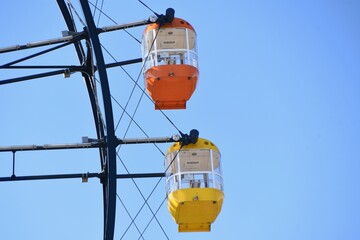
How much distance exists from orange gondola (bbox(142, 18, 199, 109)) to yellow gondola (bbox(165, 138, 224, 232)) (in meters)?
1.20

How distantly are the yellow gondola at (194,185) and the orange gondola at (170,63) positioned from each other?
47.1 inches

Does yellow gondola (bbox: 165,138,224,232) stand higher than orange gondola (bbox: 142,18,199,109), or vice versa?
orange gondola (bbox: 142,18,199,109)

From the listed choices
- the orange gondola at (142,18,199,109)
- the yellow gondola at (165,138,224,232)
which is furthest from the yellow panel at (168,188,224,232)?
the orange gondola at (142,18,199,109)

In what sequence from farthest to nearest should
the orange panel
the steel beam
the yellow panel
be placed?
the orange panel
the yellow panel
the steel beam

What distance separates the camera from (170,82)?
37531mm

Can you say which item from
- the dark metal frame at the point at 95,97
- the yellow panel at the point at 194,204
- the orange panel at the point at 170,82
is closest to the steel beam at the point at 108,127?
the dark metal frame at the point at 95,97

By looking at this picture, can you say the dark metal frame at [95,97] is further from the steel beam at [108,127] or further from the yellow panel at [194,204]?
the yellow panel at [194,204]

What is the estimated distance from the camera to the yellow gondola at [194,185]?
122 feet

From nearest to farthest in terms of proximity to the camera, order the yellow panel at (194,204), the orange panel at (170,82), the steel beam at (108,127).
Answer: the steel beam at (108,127) < the yellow panel at (194,204) < the orange panel at (170,82)

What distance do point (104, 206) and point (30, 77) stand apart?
14.5 ft

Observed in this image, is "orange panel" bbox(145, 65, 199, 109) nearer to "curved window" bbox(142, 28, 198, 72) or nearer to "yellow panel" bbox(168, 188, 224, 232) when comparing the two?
"curved window" bbox(142, 28, 198, 72)

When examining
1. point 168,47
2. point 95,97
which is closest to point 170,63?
point 168,47

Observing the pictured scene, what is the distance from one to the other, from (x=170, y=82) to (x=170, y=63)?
0.69 metres

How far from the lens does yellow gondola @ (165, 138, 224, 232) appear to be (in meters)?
37.1
